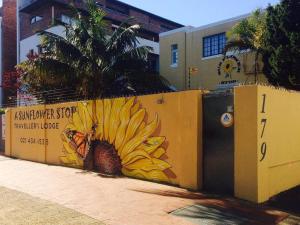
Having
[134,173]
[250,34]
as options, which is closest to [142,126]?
[134,173]

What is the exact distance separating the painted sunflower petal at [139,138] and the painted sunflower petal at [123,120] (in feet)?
0.97

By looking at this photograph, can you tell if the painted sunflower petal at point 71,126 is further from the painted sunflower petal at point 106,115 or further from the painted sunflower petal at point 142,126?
the painted sunflower petal at point 142,126

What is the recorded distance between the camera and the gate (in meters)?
8.50

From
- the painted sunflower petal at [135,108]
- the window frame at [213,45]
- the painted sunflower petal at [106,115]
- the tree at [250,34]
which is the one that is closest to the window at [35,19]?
the window frame at [213,45]

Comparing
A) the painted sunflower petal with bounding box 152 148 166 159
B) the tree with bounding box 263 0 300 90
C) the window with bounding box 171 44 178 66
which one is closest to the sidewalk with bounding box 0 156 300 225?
the painted sunflower petal with bounding box 152 148 166 159

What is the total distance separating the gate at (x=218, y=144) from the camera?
8.50 m

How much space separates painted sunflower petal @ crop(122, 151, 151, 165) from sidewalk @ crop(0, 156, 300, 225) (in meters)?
0.61

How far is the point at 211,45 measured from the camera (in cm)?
2123

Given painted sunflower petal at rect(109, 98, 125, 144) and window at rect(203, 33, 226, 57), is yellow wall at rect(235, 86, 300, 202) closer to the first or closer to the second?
painted sunflower petal at rect(109, 98, 125, 144)

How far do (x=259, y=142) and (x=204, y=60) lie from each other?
1389 cm

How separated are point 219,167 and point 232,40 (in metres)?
10.7

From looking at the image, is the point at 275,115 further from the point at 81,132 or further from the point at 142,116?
the point at 81,132

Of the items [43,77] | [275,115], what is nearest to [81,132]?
[43,77]

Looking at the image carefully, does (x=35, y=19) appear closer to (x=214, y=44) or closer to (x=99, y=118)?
(x=214, y=44)
